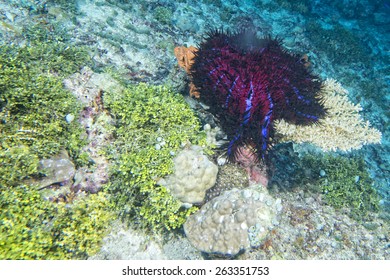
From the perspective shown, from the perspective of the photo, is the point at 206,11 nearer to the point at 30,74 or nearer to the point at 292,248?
the point at 30,74

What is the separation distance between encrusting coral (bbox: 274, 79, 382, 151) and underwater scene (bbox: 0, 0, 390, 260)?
0.07 ft

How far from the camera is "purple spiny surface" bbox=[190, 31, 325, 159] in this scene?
3.28 metres

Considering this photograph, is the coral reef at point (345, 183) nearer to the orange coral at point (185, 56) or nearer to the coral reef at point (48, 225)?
the orange coral at point (185, 56)

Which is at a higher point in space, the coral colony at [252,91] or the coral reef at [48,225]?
the coral colony at [252,91]

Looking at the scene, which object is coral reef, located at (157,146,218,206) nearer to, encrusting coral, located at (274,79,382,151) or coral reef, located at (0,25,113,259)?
coral reef, located at (0,25,113,259)

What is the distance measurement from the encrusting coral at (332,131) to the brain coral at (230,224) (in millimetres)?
1059

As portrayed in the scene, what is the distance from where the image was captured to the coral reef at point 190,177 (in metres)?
3.49

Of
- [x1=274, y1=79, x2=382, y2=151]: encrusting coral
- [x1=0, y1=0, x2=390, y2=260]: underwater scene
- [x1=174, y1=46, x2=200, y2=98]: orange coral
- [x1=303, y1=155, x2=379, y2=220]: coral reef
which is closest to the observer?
[x1=0, y1=0, x2=390, y2=260]: underwater scene

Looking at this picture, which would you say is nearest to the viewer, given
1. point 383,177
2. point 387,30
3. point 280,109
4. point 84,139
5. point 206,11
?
point 280,109

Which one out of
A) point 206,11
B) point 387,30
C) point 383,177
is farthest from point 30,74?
point 387,30

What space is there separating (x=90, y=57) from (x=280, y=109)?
3.50 metres

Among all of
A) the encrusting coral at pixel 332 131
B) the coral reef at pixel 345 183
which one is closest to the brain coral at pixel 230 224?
the encrusting coral at pixel 332 131

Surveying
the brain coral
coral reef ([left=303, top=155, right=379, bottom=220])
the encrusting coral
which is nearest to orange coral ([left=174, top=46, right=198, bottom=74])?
the encrusting coral

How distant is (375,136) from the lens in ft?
13.1
